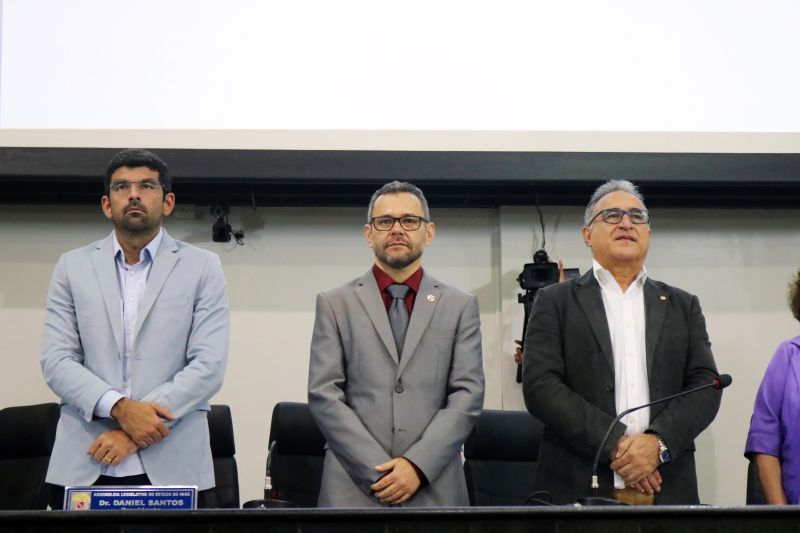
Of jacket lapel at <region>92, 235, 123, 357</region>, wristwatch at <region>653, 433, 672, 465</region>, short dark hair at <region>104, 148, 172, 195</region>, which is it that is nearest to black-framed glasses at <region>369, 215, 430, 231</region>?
short dark hair at <region>104, 148, 172, 195</region>

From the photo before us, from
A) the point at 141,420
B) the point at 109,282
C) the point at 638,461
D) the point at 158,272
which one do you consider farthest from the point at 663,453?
the point at 109,282

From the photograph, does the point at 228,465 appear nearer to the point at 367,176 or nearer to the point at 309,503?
the point at 309,503

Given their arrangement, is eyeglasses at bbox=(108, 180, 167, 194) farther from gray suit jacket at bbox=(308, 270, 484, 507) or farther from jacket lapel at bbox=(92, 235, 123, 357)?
gray suit jacket at bbox=(308, 270, 484, 507)

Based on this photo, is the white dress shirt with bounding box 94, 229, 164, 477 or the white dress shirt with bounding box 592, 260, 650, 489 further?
the white dress shirt with bounding box 592, 260, 650, 489

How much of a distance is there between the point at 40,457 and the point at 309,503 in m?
0.97

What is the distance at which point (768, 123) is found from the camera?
3.93m

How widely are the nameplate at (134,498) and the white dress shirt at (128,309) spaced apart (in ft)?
2.29

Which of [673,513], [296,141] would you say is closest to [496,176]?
[296,141]

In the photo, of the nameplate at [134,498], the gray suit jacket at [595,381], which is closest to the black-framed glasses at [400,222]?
the gray suit jacket at [595,381]

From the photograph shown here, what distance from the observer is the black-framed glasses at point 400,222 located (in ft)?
8.95

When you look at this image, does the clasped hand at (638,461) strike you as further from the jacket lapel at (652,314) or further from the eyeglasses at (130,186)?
the eyeglasses at (130,186)

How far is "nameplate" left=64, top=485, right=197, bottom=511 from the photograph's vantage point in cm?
184

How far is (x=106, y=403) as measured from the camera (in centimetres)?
254

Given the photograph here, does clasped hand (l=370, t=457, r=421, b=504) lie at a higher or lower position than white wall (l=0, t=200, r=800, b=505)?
lower
